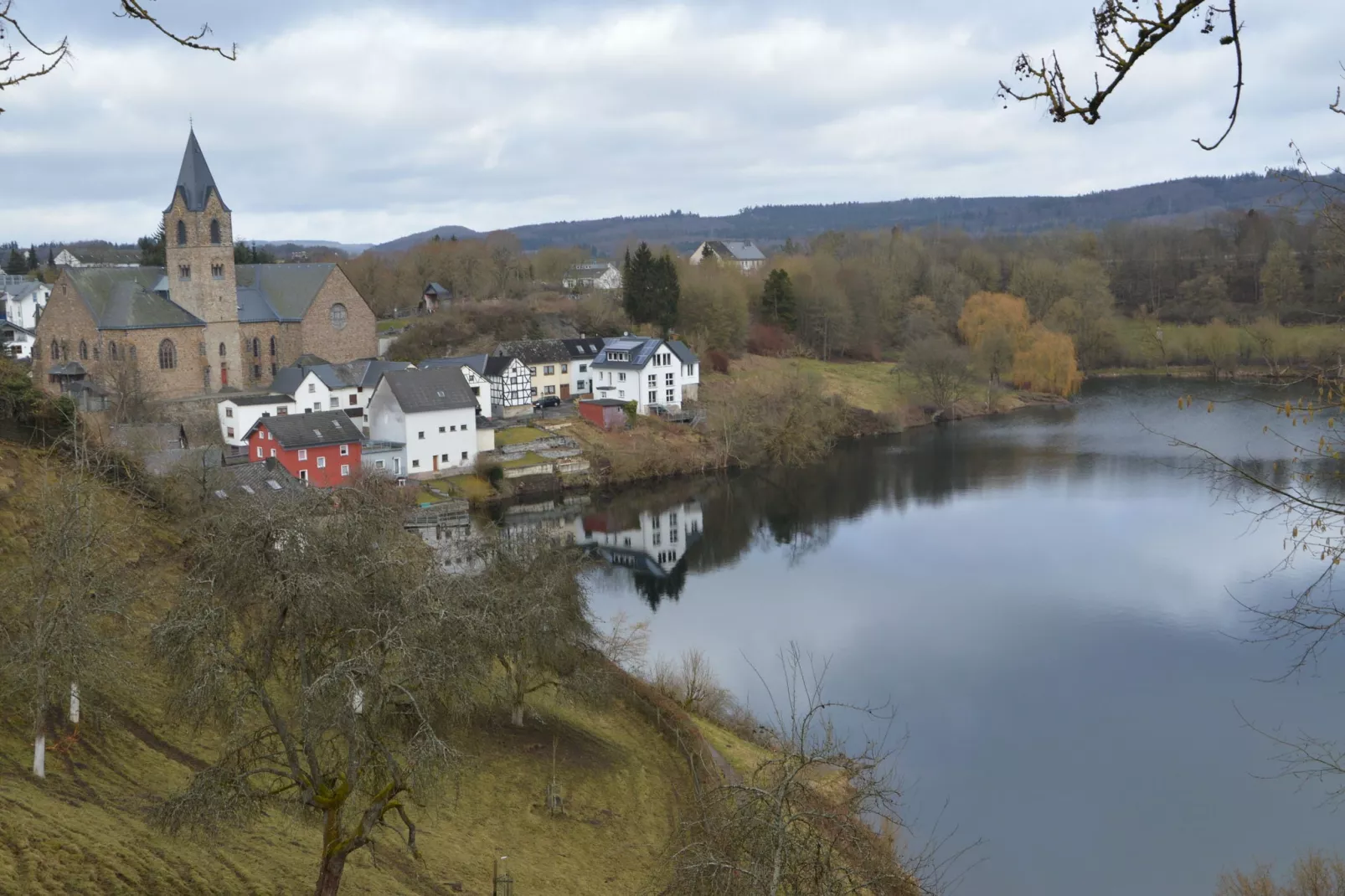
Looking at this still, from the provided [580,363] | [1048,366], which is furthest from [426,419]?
[1048,366]

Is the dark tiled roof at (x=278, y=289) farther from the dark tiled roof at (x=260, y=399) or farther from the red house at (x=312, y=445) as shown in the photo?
the red house at (x=312, y=445)

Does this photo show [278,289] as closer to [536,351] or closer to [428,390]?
[536,351]

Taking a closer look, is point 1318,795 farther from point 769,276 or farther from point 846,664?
point 769,276

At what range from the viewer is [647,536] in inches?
1102

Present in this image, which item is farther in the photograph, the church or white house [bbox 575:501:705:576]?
the church

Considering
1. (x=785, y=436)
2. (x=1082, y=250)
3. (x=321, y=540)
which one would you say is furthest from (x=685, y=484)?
(x=1082, y=250)

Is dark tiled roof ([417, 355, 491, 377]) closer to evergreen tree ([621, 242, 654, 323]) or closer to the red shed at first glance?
the red shed

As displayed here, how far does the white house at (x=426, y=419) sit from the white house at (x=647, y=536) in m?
4.87

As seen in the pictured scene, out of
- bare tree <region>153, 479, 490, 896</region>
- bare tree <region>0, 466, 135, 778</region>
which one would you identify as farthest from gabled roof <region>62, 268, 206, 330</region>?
bare tree <region>153, 479, 490, 896</region>

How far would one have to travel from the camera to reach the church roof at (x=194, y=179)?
111 ft

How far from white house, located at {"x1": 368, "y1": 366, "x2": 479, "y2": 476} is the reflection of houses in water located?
4857 mm

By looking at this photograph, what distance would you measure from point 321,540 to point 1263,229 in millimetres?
56566

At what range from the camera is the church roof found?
33.9m

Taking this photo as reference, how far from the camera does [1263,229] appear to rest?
53.6 meters
